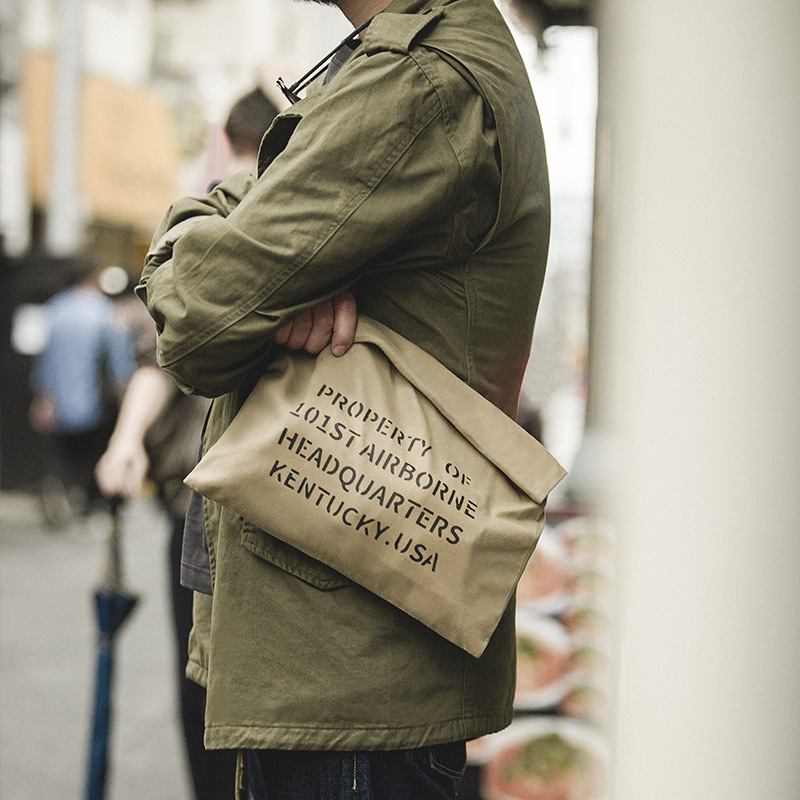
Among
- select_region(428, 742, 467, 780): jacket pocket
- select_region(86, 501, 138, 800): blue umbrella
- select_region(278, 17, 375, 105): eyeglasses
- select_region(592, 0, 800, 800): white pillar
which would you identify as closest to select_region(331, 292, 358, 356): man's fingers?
select_region(278, 17, 375, 105): eyeglasses

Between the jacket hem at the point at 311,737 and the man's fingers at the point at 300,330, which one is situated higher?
the man's fingers at the point at 300,330

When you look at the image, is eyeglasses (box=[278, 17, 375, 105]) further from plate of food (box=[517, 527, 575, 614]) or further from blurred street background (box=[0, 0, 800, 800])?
plate of food (box=[517, 527, 575, 614])

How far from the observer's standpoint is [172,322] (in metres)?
1.51

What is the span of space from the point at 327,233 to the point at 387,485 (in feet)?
1.03

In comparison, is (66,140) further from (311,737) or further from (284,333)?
(311,737)

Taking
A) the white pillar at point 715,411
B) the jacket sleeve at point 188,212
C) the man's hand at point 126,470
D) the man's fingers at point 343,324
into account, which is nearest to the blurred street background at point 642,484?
the white pillar at point 715,411

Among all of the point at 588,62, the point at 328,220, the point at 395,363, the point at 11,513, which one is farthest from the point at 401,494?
the point at 11,513

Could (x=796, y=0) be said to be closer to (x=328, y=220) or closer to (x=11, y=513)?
(x=328, y=220)

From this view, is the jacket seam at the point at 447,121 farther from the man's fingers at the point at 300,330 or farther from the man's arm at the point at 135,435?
the man's arm at the point at 135,435

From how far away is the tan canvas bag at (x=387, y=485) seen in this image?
1.50 m

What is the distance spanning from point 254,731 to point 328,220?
636mm

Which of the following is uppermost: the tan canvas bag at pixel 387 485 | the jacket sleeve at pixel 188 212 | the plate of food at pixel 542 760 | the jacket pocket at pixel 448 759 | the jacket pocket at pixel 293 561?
the jacket sleeve at pixel 188 212

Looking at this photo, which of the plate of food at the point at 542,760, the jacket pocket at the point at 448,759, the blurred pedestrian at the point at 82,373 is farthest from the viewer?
the blurred pedestrian at the point at 82,373

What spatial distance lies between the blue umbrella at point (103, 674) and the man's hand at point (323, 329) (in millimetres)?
1557
